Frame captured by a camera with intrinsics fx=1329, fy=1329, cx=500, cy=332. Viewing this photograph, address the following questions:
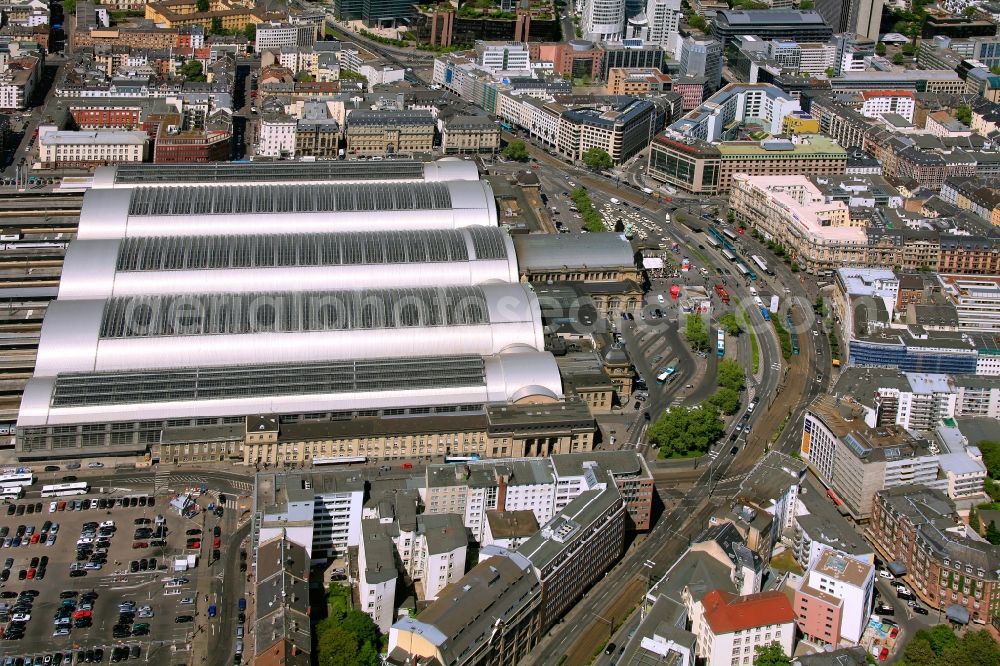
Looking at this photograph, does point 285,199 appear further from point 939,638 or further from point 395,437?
point 939,638

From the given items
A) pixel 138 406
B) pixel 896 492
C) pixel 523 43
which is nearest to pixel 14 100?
pixel 523 43

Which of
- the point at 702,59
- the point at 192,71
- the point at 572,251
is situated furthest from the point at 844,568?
the point at 192,71

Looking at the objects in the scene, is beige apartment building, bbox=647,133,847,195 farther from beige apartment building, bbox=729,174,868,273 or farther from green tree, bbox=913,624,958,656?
green tree, bbox=913,624,958,656

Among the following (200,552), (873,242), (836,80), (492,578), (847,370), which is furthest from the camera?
(836,80)

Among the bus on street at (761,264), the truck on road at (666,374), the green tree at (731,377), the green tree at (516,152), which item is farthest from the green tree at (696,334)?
the green tree at (516,152)

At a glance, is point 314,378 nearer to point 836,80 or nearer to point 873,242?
point 873,242
